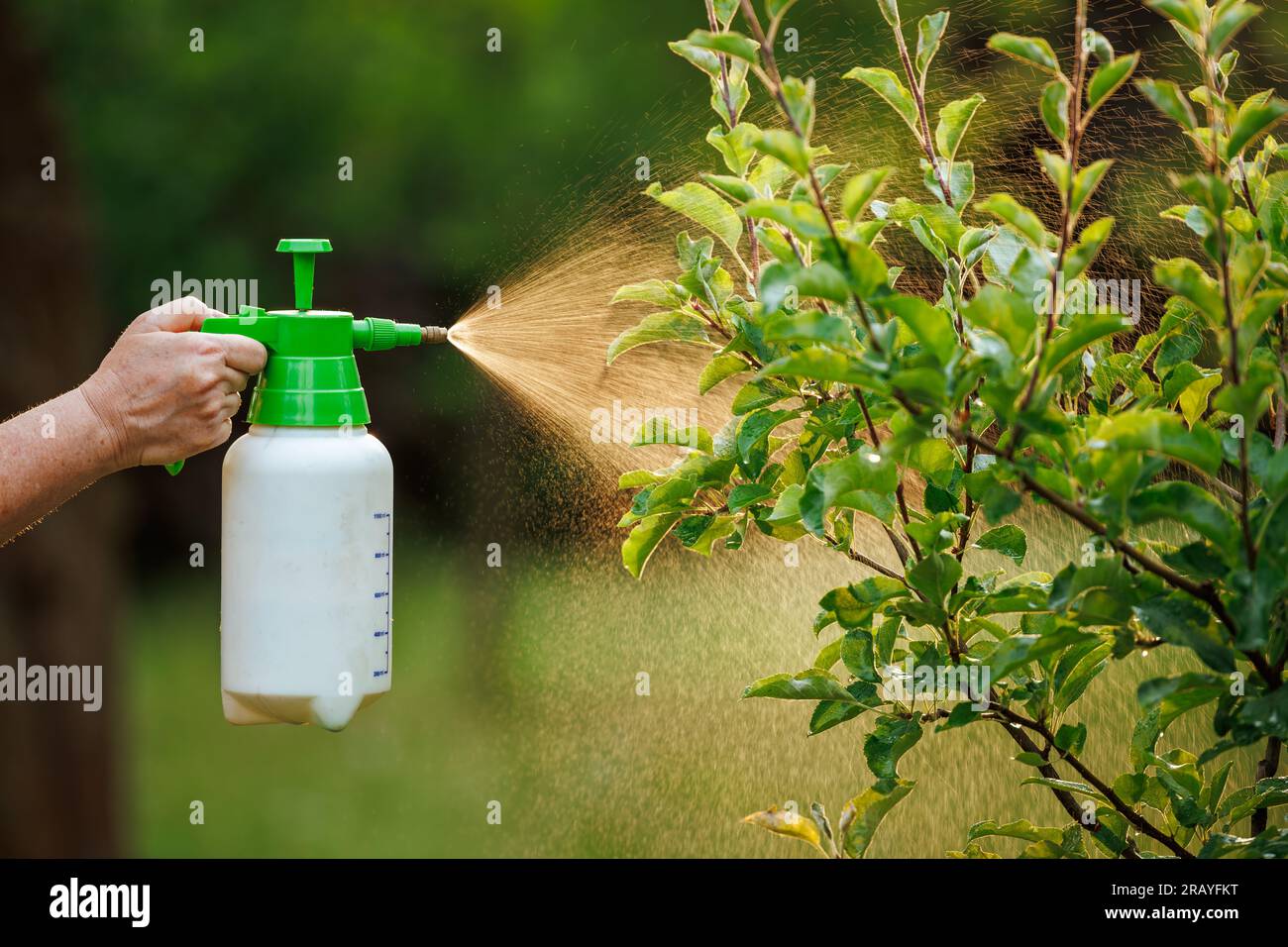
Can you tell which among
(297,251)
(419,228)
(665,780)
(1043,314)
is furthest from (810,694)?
(419,228)

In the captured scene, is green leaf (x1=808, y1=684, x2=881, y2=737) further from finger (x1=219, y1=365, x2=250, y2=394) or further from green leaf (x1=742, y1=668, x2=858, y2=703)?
finger (x1=219, y1=365, x2=250, y2=394)

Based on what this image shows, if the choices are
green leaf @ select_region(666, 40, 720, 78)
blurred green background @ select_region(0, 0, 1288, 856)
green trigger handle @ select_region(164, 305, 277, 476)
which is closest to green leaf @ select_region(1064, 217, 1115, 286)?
green leaf @ select_region(666, 40, 720, 78)

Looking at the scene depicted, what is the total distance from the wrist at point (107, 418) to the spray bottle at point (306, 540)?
0.78 feet

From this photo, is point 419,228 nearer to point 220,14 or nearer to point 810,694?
point 220,14

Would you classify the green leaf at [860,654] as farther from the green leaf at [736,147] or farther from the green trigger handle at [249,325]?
the green trigger handle at [249,325]

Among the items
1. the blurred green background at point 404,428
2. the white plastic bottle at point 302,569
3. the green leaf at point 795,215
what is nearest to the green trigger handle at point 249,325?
the white plastic bottle at point 302,569

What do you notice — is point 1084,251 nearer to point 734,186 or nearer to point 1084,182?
point 1084,182

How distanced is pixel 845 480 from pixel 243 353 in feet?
2.21

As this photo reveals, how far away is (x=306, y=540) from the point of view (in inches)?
56.9

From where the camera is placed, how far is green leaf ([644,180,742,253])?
1475 millimetres

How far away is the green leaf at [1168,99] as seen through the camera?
45.6 inches

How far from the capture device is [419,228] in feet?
21.2

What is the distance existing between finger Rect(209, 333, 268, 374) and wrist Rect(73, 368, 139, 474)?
183mm

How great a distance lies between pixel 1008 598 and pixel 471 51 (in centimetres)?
556
